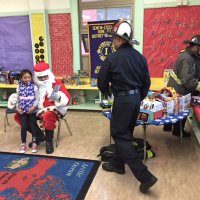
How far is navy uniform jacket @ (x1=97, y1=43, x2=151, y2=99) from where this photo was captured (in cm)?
192

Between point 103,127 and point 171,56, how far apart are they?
1.75 m

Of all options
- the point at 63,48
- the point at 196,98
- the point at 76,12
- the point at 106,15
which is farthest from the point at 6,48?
the point at 196,98

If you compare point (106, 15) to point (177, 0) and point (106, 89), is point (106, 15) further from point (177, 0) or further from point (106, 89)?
point (106, 89)

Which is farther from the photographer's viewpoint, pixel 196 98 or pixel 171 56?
pixel 171 56

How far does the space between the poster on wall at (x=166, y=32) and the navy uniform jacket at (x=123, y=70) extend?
2220mm

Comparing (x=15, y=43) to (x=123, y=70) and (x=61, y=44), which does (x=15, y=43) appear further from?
(x=123, y=70)

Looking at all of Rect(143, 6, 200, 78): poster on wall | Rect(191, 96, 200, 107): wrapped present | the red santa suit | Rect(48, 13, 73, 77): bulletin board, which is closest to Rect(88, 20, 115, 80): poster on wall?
Rect(48, 13, 73, 77): bulletin board

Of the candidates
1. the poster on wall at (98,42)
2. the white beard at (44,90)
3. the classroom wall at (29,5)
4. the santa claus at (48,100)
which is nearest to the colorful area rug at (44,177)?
the santa claus at (48,100)

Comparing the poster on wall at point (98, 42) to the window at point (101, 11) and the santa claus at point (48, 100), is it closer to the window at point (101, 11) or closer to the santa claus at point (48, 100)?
the window at point (101, 11)

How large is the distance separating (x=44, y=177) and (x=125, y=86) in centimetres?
117

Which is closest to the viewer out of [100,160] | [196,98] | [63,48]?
[100,160]

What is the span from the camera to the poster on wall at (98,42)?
4.13m

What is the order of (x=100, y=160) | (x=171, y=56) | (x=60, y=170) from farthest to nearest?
(x=171, y=56) < (x=100, y=160) < (x=60, y=170)

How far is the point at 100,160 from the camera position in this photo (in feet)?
8.43
